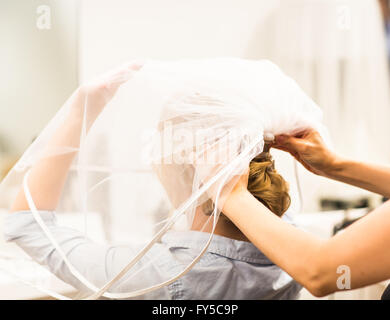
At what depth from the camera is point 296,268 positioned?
17.8 inches

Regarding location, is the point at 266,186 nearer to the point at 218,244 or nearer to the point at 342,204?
the point at 218,244

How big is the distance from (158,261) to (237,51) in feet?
4.15

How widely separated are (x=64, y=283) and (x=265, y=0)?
1460 mm

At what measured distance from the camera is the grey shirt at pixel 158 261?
54 centimetres

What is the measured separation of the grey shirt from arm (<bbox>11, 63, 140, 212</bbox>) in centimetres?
2

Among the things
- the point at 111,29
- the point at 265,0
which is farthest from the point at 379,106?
the point at 111,29

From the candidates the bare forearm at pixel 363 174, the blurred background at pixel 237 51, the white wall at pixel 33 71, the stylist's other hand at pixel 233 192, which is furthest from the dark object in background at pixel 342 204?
the stylist's other hand at pixel 233 192

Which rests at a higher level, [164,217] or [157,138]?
[157,138]

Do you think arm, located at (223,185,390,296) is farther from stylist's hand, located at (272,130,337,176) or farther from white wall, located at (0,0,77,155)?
white wall, located at (0,0,77,155)

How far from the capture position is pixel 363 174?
68cm

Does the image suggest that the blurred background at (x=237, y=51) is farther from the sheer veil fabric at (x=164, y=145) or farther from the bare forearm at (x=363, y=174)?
the sheer veil fabric at (x=164, y=145)

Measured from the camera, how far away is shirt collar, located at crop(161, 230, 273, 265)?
1.81 feet

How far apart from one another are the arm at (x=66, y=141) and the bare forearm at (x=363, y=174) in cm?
39
